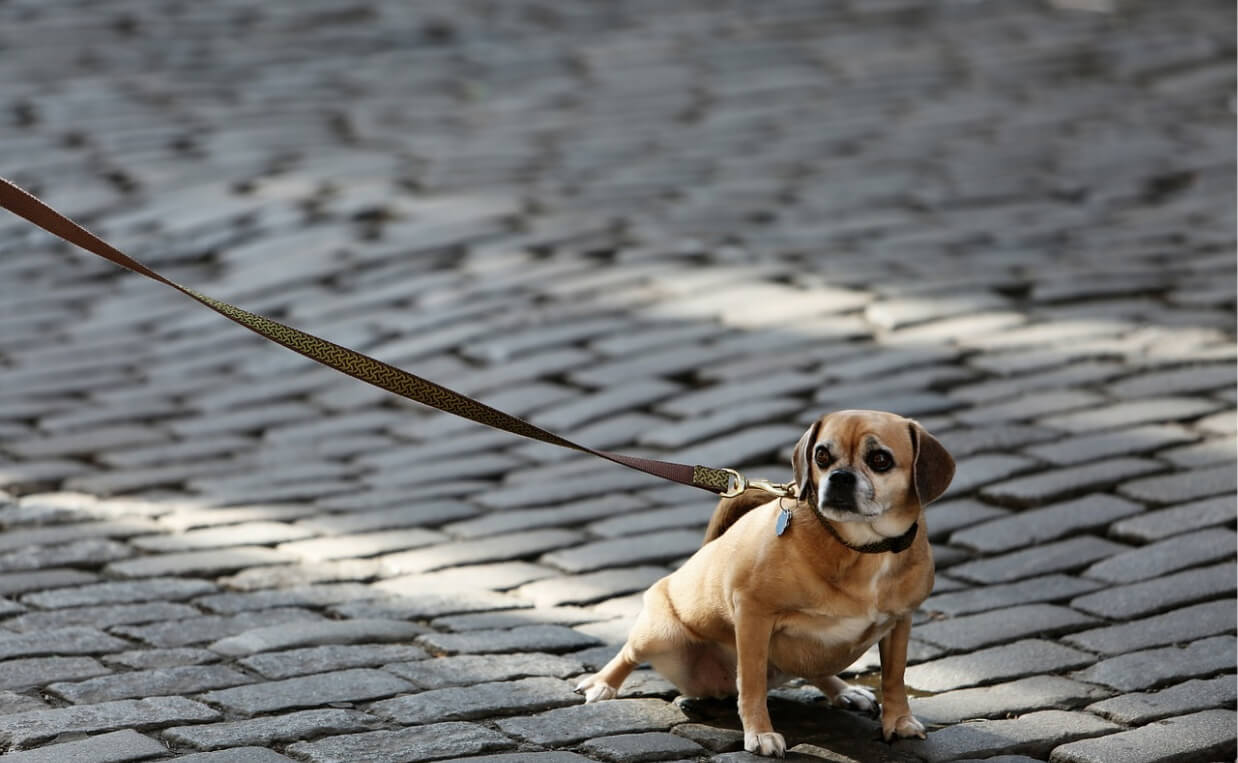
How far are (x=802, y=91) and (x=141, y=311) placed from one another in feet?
14.8

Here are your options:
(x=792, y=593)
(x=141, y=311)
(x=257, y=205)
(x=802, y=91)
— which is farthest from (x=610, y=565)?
(x=802, y=91)

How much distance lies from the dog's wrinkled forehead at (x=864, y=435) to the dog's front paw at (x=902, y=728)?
535mm

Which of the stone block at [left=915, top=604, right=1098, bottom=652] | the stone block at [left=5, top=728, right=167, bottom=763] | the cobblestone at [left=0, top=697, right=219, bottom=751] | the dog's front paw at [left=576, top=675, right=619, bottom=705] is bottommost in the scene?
the stone block at [left=915, top=604, right=1098, bottom=652]

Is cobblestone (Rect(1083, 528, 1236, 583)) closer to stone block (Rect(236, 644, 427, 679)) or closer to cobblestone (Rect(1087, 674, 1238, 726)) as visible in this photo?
cobblestone (Rect(1087, 674, 1238, 726))

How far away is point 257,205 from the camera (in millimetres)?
7930

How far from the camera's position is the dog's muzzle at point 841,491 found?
9.15 ft

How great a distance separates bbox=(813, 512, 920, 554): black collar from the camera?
113 inches

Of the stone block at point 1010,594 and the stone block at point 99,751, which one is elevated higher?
the stone block at point 99,751

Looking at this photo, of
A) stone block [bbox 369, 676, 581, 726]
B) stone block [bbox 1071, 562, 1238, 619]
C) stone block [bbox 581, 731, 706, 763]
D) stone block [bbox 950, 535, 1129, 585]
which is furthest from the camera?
stone block [bbox 950, 535, 1129, 585]

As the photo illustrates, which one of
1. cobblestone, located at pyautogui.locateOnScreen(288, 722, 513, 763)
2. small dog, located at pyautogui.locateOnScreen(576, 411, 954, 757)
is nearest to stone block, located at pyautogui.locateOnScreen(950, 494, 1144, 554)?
small dog, located at pyautogui.locateOnScreen(576, 411, 954, 757)

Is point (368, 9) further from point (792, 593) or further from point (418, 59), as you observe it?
point (792, 593)

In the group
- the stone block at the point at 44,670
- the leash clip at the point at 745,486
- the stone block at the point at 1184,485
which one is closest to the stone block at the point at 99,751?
the stone block at the point at 44,670

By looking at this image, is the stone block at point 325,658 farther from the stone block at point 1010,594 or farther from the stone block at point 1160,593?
the stone block at point 1160,593

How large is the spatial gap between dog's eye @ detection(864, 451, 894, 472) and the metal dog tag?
19 centimetres
